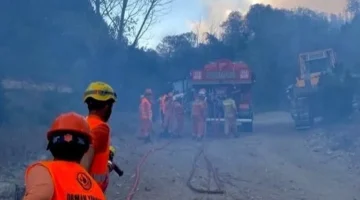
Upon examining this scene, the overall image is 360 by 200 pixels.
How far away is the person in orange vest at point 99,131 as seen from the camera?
13.0ft

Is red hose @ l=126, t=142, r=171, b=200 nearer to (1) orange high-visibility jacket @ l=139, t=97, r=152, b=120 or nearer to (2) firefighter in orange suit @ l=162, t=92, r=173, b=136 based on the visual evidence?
(1) orange high-visibility jacket @ l=139, t=97, r=152, b=120

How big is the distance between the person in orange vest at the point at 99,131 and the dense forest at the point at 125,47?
17.7 m

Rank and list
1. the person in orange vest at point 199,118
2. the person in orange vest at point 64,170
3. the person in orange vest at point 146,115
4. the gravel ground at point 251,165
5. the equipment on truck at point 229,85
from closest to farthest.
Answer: the person in orange vest at point 64,170, the gravel ground at point 251,165, the person in orange vest at point 146,115, the person in orange vest at point 199,118, the equipment on truck at point 229,85

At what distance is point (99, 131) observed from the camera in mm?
4059

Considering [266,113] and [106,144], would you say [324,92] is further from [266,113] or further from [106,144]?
[106,144]

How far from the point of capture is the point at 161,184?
1127 cm

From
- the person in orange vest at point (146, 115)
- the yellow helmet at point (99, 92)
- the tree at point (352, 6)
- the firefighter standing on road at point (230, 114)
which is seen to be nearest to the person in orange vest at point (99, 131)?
the yellow helmet at point (99, 92)

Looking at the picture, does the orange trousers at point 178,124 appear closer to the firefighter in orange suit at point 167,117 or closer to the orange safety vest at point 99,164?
the firefighter in orange suit at point 167,117

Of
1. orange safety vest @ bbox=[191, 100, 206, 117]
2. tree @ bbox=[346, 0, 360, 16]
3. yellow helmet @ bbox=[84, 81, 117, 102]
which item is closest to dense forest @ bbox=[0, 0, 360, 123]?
tree @ bbox=[346, 0, 360, 16]

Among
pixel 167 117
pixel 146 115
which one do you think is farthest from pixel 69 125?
pixel 167 117

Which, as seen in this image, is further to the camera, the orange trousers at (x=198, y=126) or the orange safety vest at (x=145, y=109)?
the orange trousers at (x=198, y=126)

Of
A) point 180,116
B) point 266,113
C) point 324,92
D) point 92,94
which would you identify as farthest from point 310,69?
point 92,94

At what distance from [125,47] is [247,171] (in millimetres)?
20896

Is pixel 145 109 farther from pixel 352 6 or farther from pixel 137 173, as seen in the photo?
pixel 352 6
